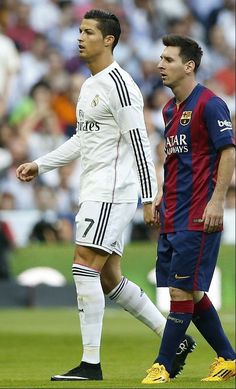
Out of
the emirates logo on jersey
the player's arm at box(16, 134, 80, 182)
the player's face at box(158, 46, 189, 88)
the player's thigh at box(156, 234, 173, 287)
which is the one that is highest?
the player's face at box(158, 46, 189, 88)

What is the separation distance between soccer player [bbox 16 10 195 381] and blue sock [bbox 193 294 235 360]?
7.5 inches

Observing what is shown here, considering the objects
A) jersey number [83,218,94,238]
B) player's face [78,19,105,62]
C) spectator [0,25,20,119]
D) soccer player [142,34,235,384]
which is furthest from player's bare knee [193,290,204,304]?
spectator [0,25,20,119]

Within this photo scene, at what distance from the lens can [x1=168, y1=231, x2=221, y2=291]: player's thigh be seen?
807cm

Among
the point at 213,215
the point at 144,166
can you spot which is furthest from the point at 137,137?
the point at 213,215

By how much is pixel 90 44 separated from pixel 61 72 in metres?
12.8

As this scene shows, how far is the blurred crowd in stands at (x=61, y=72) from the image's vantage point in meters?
19.2

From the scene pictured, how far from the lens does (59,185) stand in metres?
19.4

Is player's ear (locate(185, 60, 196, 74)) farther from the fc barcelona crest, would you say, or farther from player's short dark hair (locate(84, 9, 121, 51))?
player's short dark hair (locate(84, 9, 121, 51))

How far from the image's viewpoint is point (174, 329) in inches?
322

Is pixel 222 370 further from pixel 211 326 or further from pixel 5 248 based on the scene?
pixel 5 248

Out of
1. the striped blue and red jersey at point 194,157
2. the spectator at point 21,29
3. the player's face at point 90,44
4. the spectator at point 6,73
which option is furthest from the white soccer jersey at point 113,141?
the spectator at point 21,29

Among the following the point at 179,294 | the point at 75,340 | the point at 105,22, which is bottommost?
the point at 75,340

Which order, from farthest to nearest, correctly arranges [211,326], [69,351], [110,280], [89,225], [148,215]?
[69,351] < [110,280] < [89,225] < [148,215] < [211,326]

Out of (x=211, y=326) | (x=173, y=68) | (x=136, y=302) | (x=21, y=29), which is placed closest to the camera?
(x=173, y=68)
